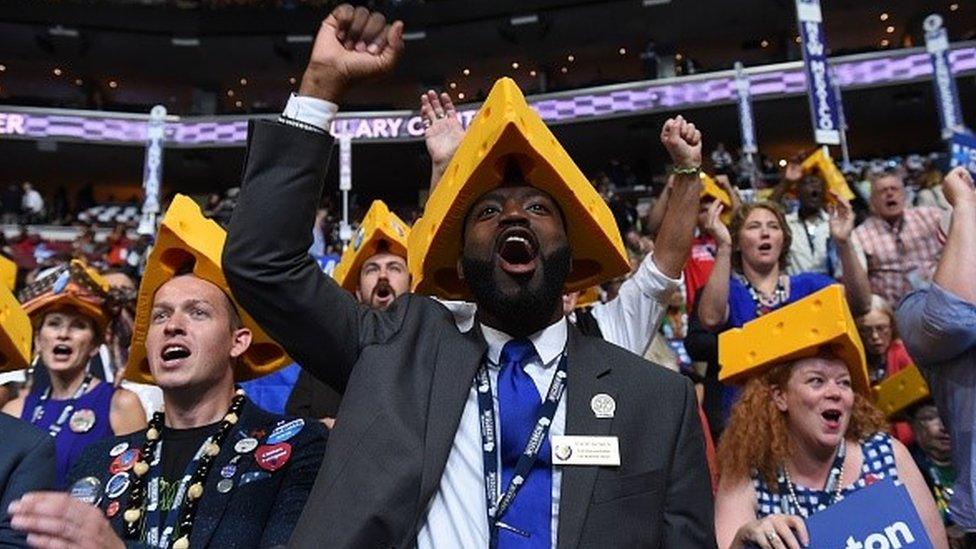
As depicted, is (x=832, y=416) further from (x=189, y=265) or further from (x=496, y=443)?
(x=189, y=265)

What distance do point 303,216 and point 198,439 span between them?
1025 mm

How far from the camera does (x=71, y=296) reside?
369 cm

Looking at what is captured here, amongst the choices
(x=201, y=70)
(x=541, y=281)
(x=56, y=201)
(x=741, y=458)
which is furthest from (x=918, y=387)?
(x=201, y=70)

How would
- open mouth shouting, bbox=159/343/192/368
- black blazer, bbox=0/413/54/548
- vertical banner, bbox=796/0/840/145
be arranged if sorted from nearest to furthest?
black blazer, bbox=0/413/54/548, open mouth shouting, bbox=159/343/192/368, vertical banner, bbox=796/0/840/145

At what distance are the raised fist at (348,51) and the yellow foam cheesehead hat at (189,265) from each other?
0.82 m

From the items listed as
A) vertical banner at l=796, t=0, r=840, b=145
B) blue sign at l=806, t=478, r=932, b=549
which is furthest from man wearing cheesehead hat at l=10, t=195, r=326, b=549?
vertical banner at l=796, t=0, r=840, b=145

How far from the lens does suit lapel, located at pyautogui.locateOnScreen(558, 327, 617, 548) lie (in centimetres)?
161

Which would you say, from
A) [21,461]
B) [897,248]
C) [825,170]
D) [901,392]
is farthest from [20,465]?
[825,170]

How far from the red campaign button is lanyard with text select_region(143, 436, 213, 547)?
0.15 m

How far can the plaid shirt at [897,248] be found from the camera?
5.30 meters

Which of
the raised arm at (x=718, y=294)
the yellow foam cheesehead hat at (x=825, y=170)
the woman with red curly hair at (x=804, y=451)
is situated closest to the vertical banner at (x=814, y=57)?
the yellow foam cheesehead hat at (x=825, y=170)

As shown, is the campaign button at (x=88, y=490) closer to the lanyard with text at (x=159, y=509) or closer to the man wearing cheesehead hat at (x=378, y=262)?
the lanyard with text at (x=159, y=509)

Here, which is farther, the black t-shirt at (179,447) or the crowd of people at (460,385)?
the black t-shirt at (179,447)

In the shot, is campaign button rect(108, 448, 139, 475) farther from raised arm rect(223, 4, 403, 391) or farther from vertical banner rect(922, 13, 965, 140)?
vertical banner rect(922, 13, 965, 140)
